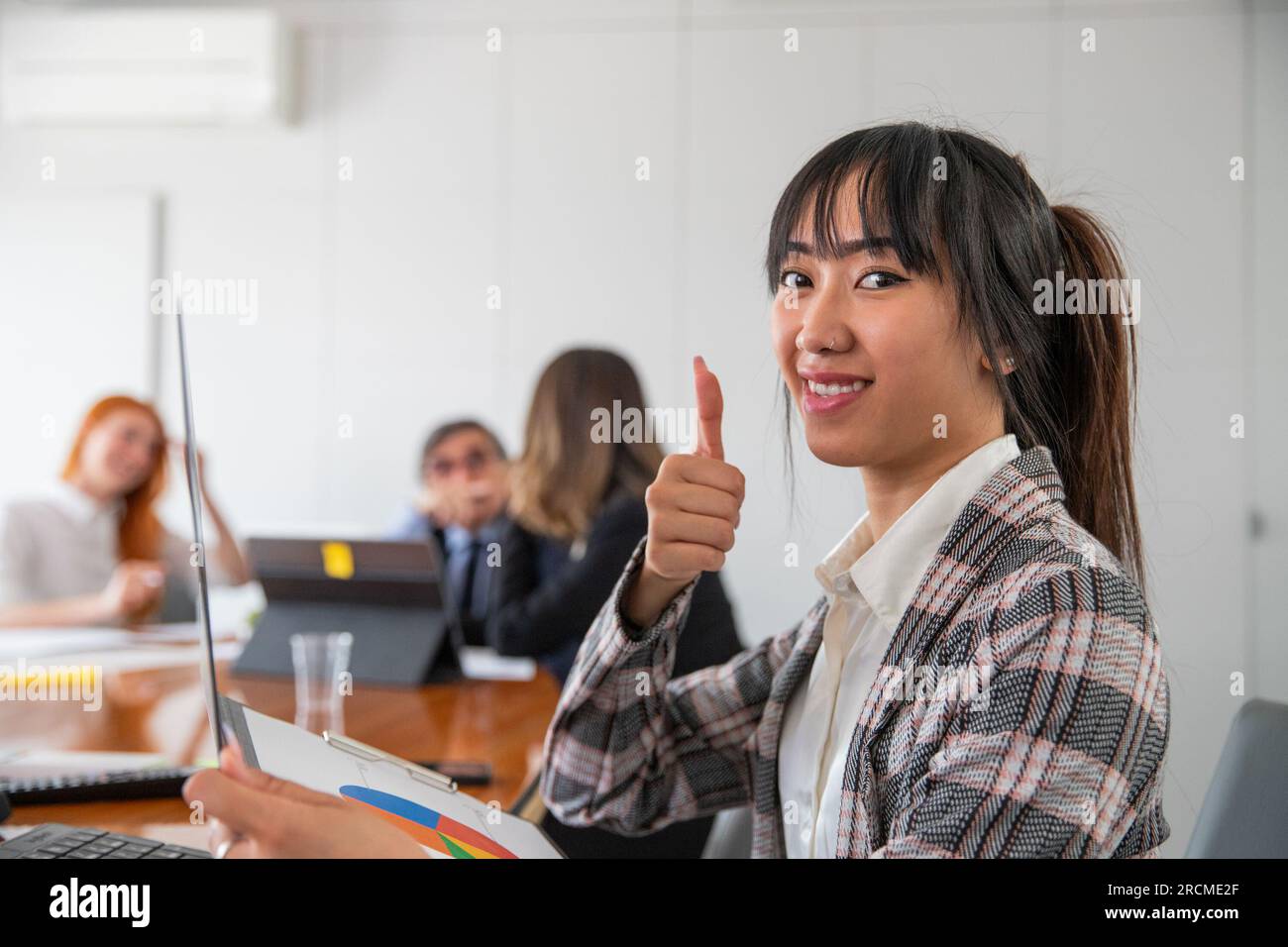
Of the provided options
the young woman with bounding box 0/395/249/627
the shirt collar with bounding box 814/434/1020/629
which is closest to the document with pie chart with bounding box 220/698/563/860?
the shirt collar with bounding box 814/434/1020/629

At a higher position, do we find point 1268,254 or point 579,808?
point 1268,254

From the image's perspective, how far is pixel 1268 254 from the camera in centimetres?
62

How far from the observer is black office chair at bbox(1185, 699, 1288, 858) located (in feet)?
2.48

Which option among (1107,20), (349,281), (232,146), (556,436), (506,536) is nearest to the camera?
(1107,20)

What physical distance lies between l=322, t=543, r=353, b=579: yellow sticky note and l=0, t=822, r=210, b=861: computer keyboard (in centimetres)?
95

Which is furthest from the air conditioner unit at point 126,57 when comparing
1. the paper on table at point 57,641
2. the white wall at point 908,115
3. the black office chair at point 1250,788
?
the paper on table at point 57,641

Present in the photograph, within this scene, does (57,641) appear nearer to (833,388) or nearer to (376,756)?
(376,756)

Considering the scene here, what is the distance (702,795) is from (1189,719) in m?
0.39

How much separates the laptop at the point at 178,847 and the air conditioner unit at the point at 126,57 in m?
0.35

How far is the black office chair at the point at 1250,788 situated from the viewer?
0.76 meters

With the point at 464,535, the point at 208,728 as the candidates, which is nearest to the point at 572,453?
the point at 208,728

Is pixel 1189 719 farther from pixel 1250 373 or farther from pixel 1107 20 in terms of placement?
pixel 1107 20

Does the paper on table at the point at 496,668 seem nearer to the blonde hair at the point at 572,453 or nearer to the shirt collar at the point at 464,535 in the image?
the blonde hair at the point at 572,453
